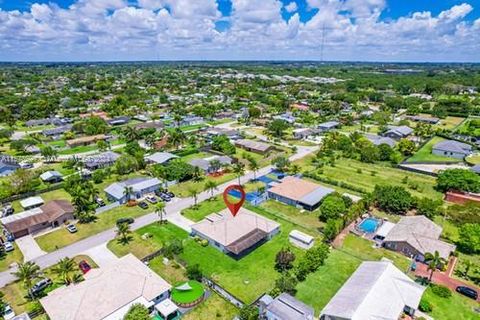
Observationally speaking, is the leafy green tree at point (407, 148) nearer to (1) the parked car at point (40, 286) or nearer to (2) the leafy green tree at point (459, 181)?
(2) the leafy green tree at point (459, 181)

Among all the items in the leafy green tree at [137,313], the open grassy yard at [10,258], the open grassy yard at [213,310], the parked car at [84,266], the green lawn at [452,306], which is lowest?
the green lawn at [452,306]

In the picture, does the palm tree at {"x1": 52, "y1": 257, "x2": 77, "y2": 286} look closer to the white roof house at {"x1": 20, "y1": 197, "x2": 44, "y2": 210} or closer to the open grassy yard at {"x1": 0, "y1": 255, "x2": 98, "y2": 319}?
the open grassy yard at {"x1": 0, "y1": 255, "x2": 98, "y2": 319}

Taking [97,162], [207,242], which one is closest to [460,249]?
[207,242]

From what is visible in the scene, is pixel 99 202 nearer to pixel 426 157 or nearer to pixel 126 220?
pixel 126 220

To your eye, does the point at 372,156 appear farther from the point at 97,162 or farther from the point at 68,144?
the point at 68,144

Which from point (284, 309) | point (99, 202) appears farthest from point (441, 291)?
point (99, 202)

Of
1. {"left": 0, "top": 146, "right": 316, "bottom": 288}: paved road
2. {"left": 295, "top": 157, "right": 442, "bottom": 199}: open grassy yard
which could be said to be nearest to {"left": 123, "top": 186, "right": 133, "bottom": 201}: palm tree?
{"left": 0, "top": 146, "right": 316, "bottom": 288}: paved road

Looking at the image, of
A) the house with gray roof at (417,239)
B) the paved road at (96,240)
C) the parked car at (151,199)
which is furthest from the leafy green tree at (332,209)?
the parked car at (151,199)
